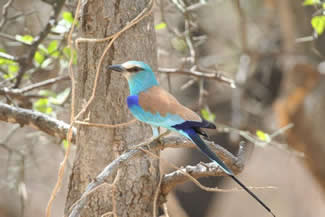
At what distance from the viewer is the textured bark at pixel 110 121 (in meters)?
1.97

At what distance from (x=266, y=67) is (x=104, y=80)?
12.3ft

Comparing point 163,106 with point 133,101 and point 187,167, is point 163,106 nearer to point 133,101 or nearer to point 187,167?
point 133,101

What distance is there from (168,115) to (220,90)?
13.1ft

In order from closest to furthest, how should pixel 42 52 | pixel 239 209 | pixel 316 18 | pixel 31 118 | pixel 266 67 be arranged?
pixel 31 118 < pixel 316 18 < pixel 42 52 < pixel 266 67 < pixel 239 209

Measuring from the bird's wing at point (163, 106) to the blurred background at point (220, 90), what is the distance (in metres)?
1.14

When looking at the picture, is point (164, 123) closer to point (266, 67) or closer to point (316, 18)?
point (316, 18)

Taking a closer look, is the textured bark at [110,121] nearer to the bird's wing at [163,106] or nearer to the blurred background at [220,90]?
the bird's wing at [163,106]

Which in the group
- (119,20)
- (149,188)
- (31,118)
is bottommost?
(149,188)

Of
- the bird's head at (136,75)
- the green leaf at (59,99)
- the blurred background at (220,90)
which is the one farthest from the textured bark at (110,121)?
the green leaf at (59,99)

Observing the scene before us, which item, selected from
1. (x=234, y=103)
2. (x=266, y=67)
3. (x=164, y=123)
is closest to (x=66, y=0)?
(x=164, y=123)

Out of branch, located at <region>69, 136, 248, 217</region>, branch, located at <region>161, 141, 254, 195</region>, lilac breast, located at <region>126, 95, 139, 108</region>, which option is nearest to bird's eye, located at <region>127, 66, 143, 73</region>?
lilac breast, located at <region>126, 95, 139, 108</region>

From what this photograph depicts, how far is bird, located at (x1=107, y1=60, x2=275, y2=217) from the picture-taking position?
1558mm

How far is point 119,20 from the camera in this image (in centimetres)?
199

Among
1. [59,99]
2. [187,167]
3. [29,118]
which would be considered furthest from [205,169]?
[59,99]
